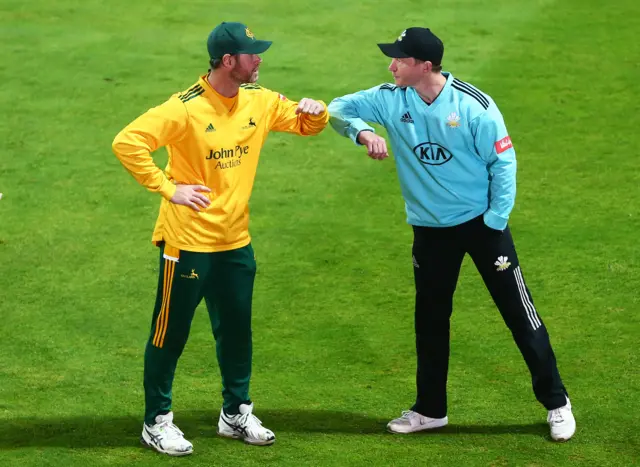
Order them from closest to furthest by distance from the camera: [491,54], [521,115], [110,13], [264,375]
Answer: [264,375] → [521,115] → [491,54] → [110,13]

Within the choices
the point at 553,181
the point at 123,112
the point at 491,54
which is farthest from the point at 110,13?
the point at 553,181

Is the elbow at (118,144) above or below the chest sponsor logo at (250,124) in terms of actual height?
below

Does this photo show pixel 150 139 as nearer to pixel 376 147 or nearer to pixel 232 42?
pixel 232 42

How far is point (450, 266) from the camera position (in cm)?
695

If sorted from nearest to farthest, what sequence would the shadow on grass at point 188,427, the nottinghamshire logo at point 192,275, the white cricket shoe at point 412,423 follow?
the nottinghamshire logo at point 192,275 < the shadow on grass at point 188,427 < the white cricket shoe at point 412,423

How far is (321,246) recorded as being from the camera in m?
9.70

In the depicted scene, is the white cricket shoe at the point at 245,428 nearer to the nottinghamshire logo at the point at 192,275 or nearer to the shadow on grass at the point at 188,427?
the shadow on grass at the point at 188,427

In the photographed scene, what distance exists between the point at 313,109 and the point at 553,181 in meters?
4.44

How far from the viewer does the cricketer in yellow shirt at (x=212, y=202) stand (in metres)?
6.38

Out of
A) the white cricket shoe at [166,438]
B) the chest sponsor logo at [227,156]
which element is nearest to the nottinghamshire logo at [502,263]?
the chest sponsor logo at [227,156]

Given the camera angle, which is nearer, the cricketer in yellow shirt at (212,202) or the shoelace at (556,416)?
the cricketer in yellow shirt at (212,202)

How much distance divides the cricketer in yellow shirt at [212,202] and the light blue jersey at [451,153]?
0.42 meters

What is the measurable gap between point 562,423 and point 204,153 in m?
2.38

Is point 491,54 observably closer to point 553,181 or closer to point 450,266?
point 553,181
